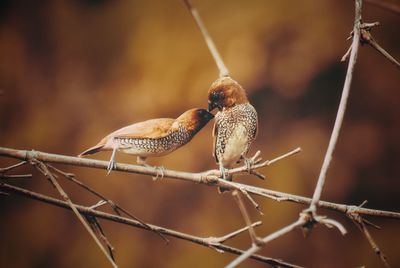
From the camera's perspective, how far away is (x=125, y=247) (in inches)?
66.7

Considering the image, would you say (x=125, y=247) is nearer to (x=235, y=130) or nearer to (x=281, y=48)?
(x=235, y=130)

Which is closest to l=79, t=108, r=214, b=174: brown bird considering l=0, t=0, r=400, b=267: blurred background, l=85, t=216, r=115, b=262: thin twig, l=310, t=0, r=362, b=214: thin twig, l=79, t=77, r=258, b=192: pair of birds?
l=79, t=77, r=258, b=192: pair of birds

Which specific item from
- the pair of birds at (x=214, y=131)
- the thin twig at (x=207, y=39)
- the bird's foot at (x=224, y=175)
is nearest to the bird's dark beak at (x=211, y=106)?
the pair of birds at (x=214, y=131)

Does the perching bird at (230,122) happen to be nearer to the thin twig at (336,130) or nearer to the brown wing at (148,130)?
the brown wing at (148,130)

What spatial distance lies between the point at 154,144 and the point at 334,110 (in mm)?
766

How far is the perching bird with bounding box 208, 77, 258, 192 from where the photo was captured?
5.02 ft

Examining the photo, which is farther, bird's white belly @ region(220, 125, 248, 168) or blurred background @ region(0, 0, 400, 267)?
blurred background @ region(0, 0, 400, 267)

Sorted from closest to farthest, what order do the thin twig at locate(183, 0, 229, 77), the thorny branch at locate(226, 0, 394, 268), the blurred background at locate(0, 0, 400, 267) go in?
the thorny branch at locate(226, 0, 394, 268) → the thin twig at locate(183, 0, 229, 77) → the blurred background at locate(0, 0, 400, 267)

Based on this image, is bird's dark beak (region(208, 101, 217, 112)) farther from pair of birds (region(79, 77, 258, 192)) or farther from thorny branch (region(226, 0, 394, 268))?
thorny branch (region(226, 0, 394, 268))

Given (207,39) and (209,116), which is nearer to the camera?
(207,39)

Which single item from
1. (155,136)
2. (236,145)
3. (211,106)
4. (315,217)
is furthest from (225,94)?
(315,217)

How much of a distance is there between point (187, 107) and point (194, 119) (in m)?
0.18

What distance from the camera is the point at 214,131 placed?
1.59 meters

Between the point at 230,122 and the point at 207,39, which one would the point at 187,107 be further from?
the point at 207,39
